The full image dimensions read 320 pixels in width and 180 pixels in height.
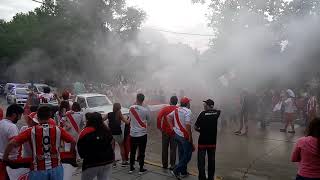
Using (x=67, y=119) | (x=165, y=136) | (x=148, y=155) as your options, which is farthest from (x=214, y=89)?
(x=67, y=119)

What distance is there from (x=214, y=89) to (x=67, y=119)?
1018 cm

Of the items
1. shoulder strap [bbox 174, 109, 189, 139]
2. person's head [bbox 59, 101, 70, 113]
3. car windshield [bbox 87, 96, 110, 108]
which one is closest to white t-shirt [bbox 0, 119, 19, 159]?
person's head [bbox 59, 101, 70, 113]

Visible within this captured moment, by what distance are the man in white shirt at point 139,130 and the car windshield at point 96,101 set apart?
5909 mm

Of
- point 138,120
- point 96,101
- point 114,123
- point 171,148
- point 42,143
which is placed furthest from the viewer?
point 96,101

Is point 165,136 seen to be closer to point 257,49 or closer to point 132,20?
point 257,49

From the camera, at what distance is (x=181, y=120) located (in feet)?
23.5

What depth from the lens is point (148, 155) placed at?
9609 mm

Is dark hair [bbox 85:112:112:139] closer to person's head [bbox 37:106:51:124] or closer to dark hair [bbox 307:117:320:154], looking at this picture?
person's head [bbox 37:106:51:124]

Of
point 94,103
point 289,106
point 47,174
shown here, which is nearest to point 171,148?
point 47,174

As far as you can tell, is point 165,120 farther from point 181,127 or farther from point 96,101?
point 96,101

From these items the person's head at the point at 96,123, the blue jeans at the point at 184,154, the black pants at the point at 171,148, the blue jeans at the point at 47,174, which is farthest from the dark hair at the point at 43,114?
the black pants at the point at 171,148

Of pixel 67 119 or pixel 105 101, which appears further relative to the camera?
pixel 105 101

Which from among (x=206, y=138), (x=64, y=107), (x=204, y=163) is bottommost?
(x=204, y=163)

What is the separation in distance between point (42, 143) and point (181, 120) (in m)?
3.42
